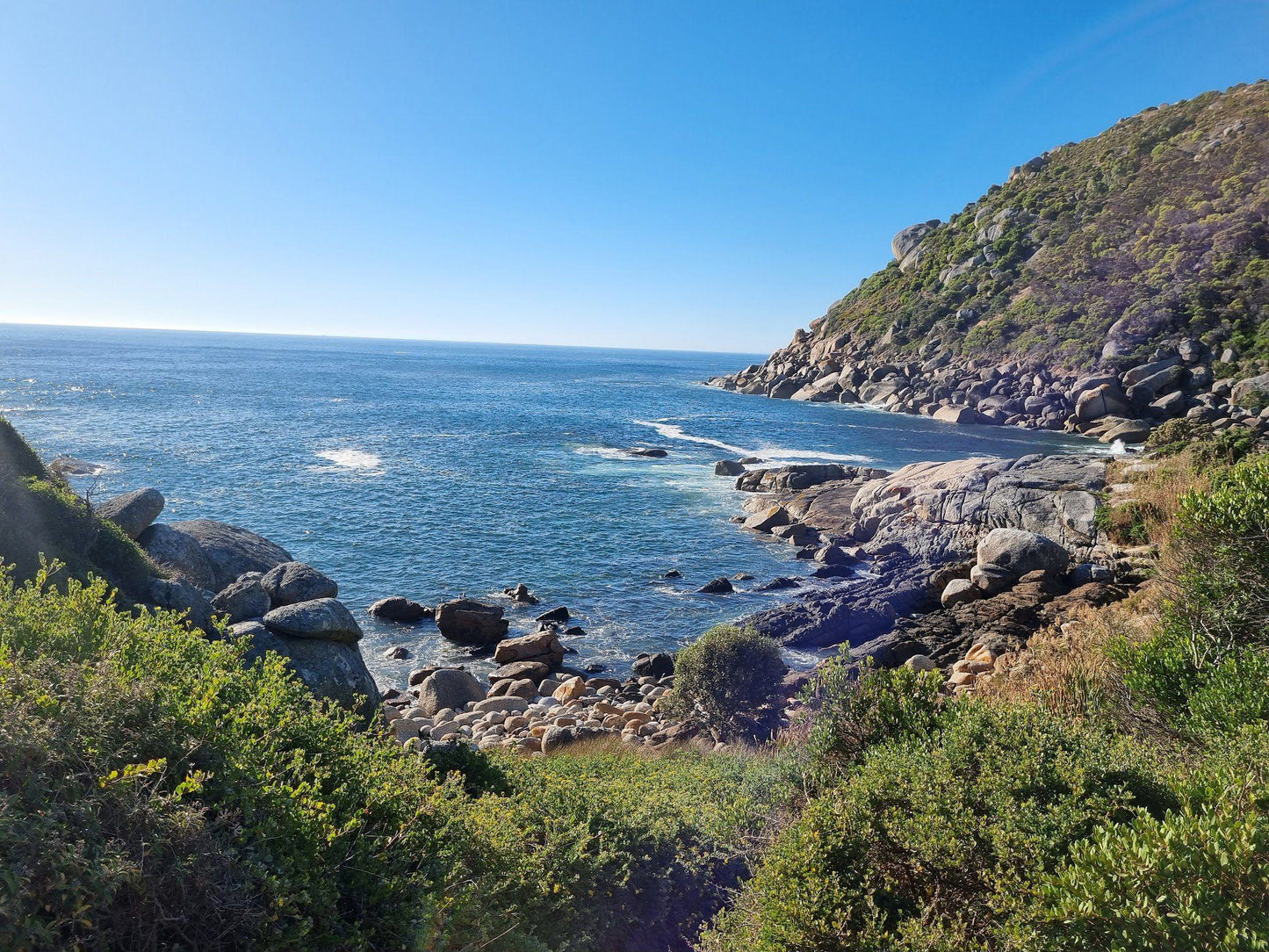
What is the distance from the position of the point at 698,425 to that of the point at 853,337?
40.7 meters

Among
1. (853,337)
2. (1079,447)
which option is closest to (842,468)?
(1079,447)

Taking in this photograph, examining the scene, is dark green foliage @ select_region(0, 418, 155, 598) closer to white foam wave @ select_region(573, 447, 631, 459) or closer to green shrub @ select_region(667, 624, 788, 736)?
green shrub @ select_region(667, 624, 788, 736)

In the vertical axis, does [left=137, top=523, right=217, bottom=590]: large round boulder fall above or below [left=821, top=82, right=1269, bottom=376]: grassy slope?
below

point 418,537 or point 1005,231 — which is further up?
point 1005,231

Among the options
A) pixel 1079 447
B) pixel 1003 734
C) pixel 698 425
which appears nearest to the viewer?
pixel 1003 734

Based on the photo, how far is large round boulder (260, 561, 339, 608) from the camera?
1712 centimetres

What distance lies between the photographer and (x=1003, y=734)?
7.10 m

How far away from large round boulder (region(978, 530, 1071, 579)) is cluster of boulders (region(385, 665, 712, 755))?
1371 centimetres

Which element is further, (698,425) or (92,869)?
(698,425)

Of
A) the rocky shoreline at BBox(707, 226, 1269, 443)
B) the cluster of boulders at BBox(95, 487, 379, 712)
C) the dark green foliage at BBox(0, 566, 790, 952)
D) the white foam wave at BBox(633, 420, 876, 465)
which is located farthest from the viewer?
the rocky shoreline at BBox(707, 226, 1269, 443)

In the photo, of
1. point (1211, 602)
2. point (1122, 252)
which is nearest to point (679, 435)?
point (1122, 252)

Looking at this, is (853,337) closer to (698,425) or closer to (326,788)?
(698,425)

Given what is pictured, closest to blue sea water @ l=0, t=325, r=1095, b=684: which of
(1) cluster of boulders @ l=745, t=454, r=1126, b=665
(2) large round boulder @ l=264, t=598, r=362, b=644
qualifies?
(1) cluster of boulders @ l=745, t=454, r=1126, b=665

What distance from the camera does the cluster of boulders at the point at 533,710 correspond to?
52.4 ft
